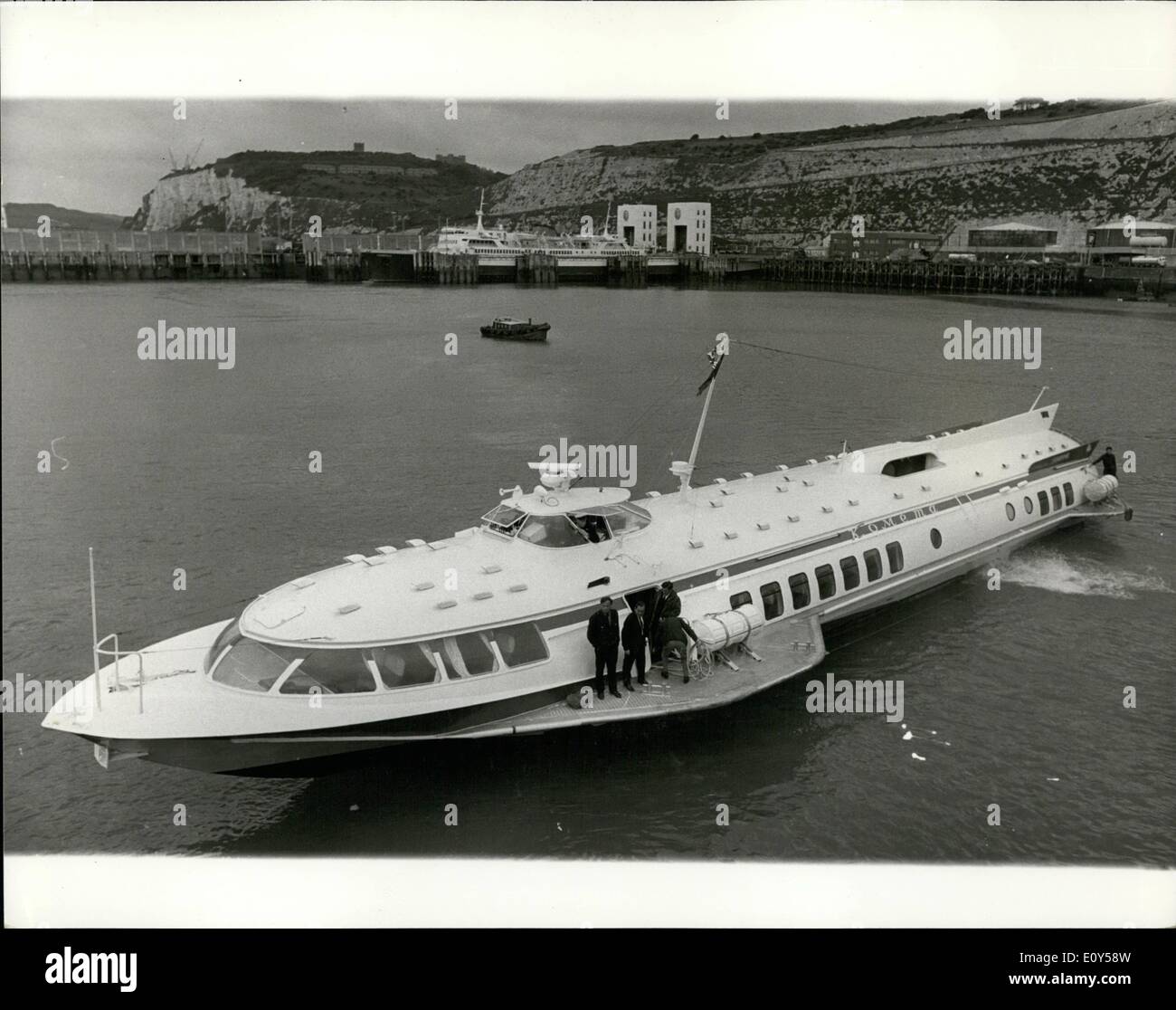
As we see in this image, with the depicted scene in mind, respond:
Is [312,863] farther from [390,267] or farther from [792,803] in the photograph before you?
[390,267]

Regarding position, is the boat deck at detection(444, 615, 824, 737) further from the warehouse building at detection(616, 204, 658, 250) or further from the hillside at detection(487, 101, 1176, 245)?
the warehouse building at detection(616, 204, 658, 250)

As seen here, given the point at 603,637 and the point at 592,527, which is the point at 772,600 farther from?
the point at 603,637

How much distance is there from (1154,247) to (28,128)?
75416 millimetres

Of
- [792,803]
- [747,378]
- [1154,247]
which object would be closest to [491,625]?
[792,803]

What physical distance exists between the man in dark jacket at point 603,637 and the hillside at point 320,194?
49.4 m

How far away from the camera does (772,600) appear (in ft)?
41.7

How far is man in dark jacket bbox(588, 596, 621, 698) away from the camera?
33.6ft

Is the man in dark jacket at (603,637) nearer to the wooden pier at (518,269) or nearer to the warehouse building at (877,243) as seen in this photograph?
the wooden pier at (518,269)

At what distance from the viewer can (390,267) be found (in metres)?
87.5

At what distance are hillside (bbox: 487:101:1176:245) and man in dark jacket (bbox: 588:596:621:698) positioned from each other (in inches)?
1978

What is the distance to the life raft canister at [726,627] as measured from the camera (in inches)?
433

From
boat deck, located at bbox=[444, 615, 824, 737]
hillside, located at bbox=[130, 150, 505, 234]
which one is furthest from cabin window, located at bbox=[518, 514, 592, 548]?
hillside, located at bbox=[130, 150, 505, 234]

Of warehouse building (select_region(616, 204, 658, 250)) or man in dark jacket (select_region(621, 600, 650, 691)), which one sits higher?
warehouse building (select_region(616, 204, 658, 250))

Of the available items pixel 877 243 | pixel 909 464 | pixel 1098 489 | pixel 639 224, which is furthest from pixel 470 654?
pixel 877 243
